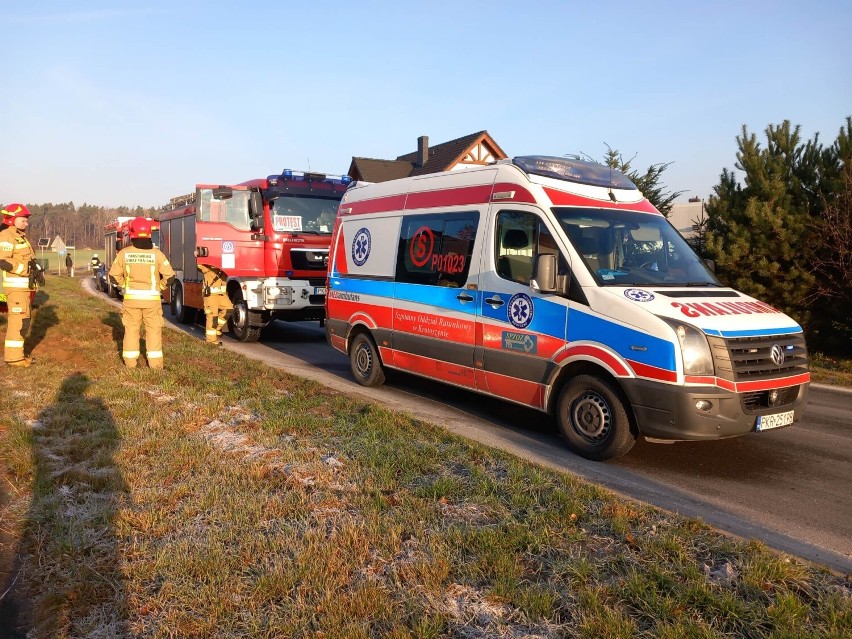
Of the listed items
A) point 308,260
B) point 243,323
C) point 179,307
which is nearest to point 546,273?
point 308,260

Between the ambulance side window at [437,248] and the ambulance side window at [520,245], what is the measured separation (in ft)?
1.28

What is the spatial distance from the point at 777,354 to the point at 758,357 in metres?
0.24

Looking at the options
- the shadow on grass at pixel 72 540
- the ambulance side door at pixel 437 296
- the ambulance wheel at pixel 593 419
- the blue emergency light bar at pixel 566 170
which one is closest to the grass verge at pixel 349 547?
the shadow on grass at pixel 72 540

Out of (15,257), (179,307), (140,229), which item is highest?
(140,229)

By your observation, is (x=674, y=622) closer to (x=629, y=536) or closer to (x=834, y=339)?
(x=629, y=536)

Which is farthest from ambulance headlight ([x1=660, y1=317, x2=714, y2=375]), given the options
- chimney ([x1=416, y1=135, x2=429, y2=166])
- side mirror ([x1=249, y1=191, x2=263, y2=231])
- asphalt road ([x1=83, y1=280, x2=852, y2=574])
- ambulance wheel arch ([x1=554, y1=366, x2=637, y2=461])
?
chimney ([x1=416, y1=135, x2=429, y2=166])

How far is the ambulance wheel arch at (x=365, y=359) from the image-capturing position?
8.62 metres

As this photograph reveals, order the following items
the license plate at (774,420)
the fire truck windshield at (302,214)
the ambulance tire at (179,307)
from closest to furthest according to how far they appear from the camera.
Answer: the license plate at (774,420) < the fire truck windshield at (302,214) < the ambulance tire at (179,307)

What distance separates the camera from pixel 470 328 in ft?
22.5

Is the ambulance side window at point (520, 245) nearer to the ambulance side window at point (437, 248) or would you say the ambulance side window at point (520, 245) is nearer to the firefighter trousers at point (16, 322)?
the ambulance side window at point (437, 248)

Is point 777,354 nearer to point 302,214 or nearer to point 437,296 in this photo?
point 437,296

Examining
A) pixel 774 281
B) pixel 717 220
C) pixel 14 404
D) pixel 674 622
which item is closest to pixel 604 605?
pixel 674 622

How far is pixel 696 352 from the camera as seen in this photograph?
5.07 meters

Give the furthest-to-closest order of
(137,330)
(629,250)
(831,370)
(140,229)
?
(831,370), (137,330), (140,229), (629,250)
